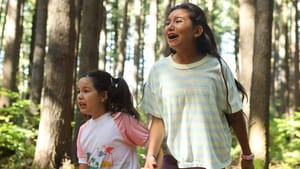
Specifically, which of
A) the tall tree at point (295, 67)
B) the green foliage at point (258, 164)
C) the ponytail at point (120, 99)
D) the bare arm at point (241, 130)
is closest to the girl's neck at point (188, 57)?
the bare arm at point (241, 130)

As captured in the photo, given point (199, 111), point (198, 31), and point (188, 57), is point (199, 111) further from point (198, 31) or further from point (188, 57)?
point (198, 31)

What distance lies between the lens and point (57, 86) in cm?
785

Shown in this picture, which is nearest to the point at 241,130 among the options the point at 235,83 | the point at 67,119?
the point at 235,83

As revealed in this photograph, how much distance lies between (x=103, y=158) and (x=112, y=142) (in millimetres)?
136

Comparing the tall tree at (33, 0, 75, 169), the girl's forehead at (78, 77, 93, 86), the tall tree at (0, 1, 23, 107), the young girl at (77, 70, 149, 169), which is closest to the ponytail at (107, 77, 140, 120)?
the young girl at (77, 70, 149, 169)

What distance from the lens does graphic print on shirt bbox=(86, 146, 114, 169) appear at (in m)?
3.53

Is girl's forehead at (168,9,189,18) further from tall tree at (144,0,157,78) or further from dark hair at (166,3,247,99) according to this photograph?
tall tree at (144,0,157,78)

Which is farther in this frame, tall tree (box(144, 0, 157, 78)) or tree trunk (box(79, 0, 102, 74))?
tall tree (box(144, 0, 157, 78))

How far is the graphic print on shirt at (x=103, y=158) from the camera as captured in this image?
11.6ft

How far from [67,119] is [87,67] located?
6.52ft

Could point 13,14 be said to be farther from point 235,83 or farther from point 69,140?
point 235,83

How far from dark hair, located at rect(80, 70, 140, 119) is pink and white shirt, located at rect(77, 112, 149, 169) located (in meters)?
0.10

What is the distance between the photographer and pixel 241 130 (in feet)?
9.68

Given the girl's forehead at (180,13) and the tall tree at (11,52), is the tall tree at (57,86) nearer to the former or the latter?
the girl's forehead at (180,13)
